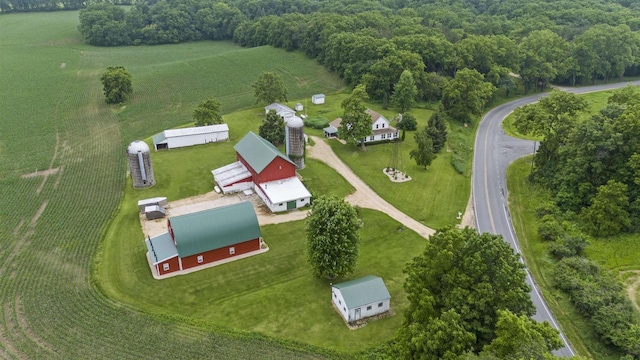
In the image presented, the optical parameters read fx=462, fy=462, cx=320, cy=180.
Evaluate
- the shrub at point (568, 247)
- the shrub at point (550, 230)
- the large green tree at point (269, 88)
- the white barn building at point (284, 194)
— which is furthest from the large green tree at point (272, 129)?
the shrub at point (568, 247)

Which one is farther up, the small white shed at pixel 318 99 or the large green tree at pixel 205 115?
the large green tree at pixel 205 115

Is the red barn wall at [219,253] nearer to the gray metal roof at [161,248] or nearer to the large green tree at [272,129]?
the gray metal roof at [161,248]

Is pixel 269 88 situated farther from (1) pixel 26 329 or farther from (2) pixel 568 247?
(1) pixel 26 329

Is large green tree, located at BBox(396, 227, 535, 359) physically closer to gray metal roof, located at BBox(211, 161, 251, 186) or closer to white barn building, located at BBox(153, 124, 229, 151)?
gray metal roof, located at BBox(211, 161, 251, 186)

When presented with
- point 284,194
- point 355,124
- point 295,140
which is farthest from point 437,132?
point 284,194

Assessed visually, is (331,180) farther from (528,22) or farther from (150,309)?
(528,22)

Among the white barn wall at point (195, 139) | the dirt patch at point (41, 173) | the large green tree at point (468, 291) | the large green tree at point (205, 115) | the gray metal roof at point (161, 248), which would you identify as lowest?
the dirt patch at point (41, 173)
